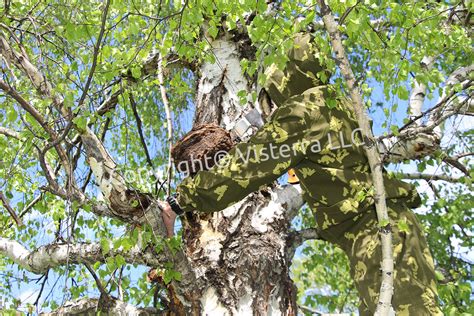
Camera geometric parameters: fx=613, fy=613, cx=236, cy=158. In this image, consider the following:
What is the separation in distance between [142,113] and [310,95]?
442 cm

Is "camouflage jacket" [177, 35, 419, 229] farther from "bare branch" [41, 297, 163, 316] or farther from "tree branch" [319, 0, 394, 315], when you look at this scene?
"bare branch" [41, 297, 163, 316]

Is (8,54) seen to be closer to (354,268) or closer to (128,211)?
(128,211)

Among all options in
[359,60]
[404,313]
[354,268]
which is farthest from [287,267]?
[359,60]

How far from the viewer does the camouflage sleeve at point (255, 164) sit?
3162mm

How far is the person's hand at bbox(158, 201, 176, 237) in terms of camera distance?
3244 millimetres

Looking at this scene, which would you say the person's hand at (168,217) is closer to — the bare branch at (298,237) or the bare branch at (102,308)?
the bare branch at (102,308)

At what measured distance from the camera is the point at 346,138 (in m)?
3.33

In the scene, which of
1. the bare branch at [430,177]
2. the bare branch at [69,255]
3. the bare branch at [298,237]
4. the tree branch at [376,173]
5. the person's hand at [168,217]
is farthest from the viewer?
the bare branch at [430,177]

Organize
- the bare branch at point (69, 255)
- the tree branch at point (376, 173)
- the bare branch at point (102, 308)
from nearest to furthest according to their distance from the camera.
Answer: the tree branch at point (376, 173), the bare branch at point (69, 255), the bare branch at point (102, 308)

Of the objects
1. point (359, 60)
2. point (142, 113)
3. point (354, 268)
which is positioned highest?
point (359, 60)

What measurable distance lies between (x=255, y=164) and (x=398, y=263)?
0.91 meters

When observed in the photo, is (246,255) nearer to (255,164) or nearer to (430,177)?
(255,164)

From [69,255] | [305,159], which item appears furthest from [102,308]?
[305,159]

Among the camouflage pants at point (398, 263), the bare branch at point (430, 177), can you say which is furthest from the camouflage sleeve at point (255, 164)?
the bare branch at point (430, 177)
